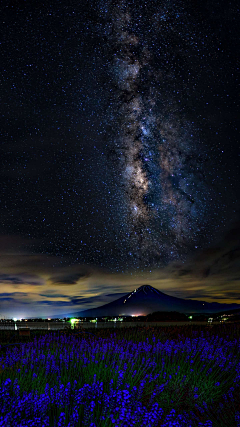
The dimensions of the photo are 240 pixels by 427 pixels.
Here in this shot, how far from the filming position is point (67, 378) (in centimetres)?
421

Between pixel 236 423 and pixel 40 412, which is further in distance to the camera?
pixel 236 423

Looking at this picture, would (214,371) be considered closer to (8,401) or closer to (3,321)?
(8,401)

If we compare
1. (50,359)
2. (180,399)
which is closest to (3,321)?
(50,359)

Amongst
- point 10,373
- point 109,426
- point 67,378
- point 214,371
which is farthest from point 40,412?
A: point 214,371

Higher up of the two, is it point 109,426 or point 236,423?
point 109,426

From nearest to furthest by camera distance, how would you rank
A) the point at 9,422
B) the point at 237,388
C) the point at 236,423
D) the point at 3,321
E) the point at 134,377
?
the point at 9,422 < the point at 236,423 < the point at 134,377 < the point at 237,388 < the point at 3,321

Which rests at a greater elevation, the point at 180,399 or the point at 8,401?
the point at 8,401

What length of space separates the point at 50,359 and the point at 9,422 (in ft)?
8.03

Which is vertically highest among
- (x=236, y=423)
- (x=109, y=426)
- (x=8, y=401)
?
(x=8, y=401)

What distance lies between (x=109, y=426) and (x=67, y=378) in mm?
1404

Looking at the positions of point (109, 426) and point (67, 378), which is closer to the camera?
point (109, 426)

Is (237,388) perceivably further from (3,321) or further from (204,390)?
(3,321)

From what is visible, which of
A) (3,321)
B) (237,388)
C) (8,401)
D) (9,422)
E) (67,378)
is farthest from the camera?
(3,321)

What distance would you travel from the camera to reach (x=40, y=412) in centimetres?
302
